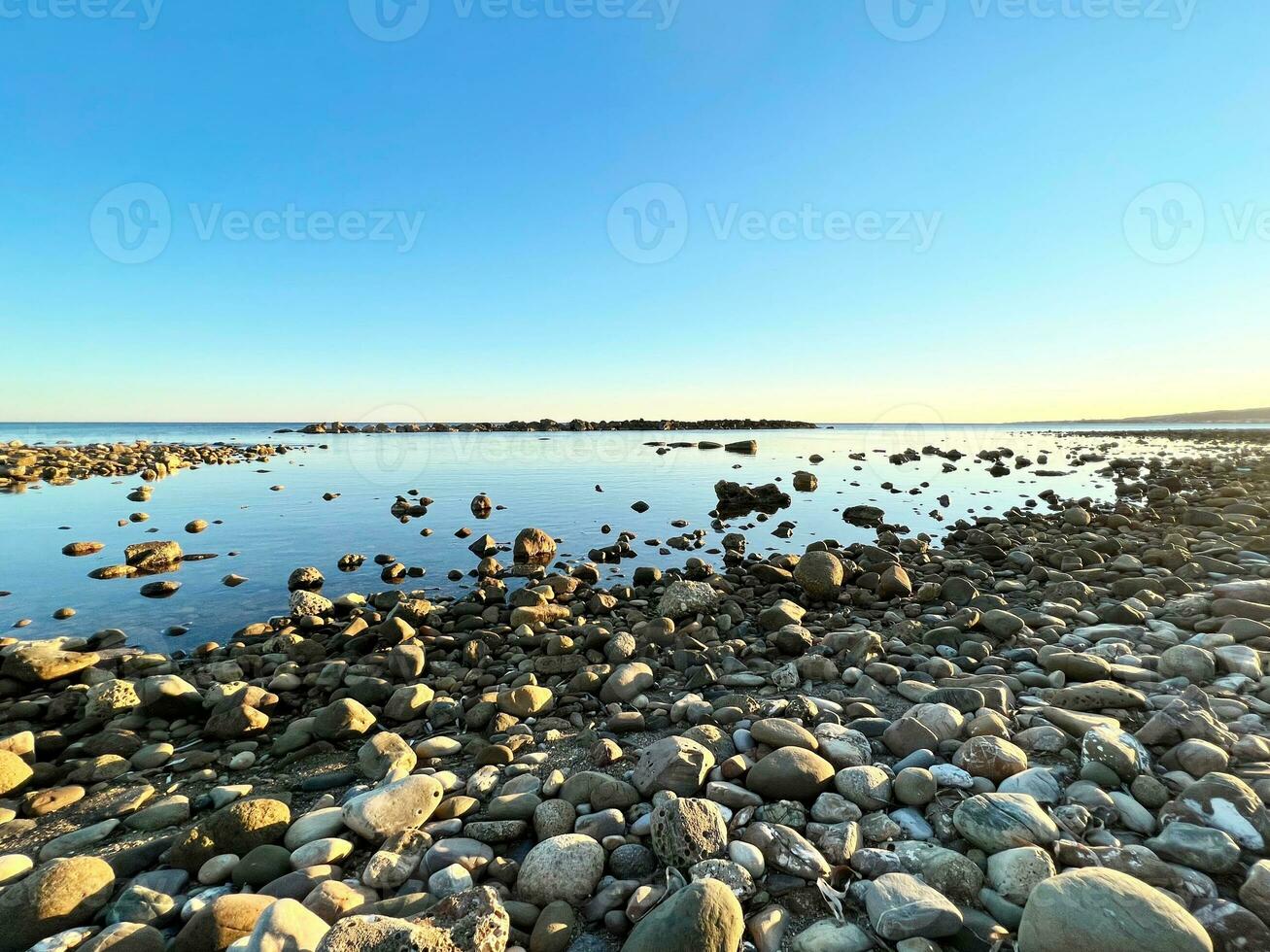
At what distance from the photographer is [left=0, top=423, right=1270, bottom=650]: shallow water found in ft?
30.3

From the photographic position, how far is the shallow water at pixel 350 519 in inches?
364

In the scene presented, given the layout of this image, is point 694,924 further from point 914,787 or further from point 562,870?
point 914,787

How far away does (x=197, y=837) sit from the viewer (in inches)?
129

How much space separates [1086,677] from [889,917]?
3970 mm

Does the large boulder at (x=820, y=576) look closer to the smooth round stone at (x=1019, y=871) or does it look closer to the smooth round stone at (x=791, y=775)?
the smooth round stone at (x=791, y=775)

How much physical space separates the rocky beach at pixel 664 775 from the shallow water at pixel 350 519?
5.43 ft

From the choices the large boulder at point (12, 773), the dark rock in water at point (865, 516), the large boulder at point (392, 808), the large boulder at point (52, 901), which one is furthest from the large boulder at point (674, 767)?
the dark rock in water at point (865, 516)

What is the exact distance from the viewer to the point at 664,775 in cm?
358

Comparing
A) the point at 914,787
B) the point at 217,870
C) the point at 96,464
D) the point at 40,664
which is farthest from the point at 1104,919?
the point at 96,464

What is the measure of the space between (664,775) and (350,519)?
1617 cm

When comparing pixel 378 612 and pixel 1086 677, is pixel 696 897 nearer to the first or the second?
pixel 1086 677

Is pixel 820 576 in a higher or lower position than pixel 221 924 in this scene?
lower

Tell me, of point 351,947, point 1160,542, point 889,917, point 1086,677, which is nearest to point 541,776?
point 351,947

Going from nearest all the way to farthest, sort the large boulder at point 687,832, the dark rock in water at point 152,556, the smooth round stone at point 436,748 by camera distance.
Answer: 1. the large boulder at point 687,832
2. the smooth round stone at point 436,748
3. the dark rock in water at point 152,556
